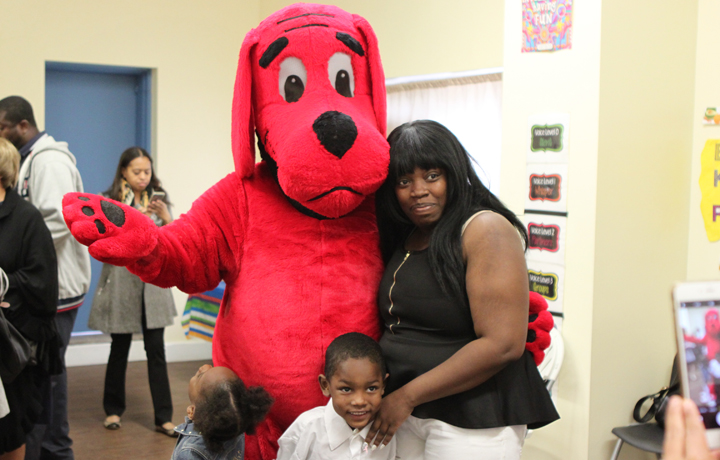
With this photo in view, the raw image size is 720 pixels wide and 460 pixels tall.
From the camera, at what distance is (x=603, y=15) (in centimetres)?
266

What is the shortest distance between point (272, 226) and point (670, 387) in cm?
203

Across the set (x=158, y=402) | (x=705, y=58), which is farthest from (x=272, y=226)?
(x=158, y=402)

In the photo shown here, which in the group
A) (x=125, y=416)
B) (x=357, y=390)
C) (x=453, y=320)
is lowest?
(x=125, y=416)

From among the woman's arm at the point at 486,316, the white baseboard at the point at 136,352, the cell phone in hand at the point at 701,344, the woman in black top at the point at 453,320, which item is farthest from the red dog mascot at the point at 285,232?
the white baseboard at the point at 136,352

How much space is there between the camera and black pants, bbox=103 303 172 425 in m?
3.91

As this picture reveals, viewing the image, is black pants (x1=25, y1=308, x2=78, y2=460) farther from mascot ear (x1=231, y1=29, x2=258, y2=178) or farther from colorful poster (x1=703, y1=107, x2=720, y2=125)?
colorful poster (x1=703, y1=107, x2=720, y2=125)

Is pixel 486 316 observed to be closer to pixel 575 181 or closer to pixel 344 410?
pixel 344 410

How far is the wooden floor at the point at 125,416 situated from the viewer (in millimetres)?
3717

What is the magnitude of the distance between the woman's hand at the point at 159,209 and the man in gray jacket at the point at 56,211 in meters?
0.49

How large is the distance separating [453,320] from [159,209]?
2.57 m

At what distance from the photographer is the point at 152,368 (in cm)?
390

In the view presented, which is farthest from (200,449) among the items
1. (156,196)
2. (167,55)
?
(167,55)

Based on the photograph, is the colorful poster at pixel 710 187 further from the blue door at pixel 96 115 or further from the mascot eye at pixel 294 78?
the blue door at pixel 96 115

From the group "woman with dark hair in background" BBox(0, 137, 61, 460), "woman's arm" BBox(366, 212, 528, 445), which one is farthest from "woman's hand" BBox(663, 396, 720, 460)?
"woman with dark hair in background" BBox(0, 137, 61, 460)
